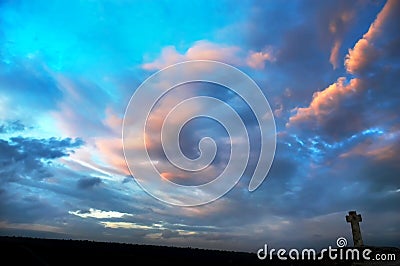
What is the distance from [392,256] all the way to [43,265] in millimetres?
28555

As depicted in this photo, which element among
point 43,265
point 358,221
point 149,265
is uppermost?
point 358,221

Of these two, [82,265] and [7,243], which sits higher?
[7,243]

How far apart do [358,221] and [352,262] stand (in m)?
5.37

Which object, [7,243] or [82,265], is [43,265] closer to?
[7,243]

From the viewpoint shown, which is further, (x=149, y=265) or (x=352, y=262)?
(x=149, y=265)

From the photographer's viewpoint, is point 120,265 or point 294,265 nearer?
point 294,265

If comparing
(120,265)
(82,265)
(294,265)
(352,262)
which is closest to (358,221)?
(352,262)

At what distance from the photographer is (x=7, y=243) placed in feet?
29.8

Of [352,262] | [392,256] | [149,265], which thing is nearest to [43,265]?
[352,262]

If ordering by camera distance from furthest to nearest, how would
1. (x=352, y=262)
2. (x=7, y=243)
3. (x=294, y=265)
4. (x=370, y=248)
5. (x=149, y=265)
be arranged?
(x=149, y=265) < (x=294, y=265) < (x=370, y=248) < (x=352, y=262) < (x=7, y=243)

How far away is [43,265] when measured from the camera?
321 inches

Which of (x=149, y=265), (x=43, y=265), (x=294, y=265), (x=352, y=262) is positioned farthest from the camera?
(x=149, y=265)

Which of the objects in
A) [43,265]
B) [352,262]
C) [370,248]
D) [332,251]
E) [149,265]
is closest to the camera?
[43,265]

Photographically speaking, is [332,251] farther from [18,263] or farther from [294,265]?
[18,263]
